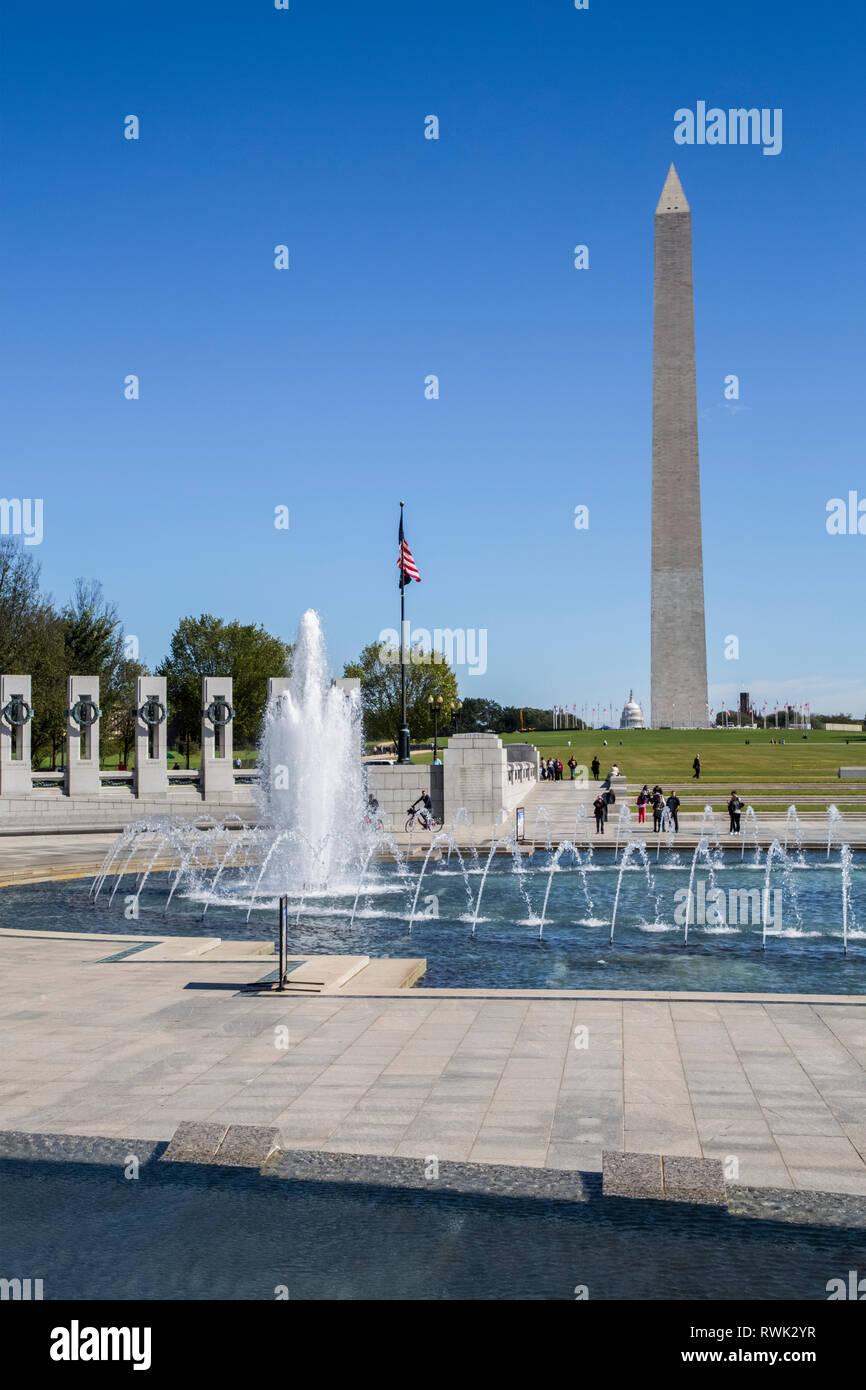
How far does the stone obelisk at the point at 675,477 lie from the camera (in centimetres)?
7312

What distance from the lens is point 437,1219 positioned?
6.26 meters

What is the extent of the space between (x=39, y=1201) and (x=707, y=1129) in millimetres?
3959

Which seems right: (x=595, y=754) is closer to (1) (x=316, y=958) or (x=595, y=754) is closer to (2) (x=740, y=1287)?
(1) (x=316, y=958)

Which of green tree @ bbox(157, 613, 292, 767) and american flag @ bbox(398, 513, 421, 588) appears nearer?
american flag @ bbox(398, 513, 421, 588)

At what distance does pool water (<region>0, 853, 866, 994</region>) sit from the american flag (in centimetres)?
1274

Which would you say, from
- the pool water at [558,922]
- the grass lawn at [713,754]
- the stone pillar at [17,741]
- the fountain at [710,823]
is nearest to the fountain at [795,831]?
the fountain at [710,823]

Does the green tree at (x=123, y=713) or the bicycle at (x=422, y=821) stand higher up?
the green tree at (x=123, y=713)

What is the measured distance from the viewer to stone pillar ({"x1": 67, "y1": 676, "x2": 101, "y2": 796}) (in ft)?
113

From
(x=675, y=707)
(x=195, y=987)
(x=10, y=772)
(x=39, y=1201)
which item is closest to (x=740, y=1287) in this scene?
(x=39, y=1201)

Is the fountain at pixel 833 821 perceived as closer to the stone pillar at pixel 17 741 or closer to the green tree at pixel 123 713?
the stone pillar at pixel 17 741

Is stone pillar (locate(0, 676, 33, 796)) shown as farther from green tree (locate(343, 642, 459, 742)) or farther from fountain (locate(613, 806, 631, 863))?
green tree (locate(343, 642, 459, 742))

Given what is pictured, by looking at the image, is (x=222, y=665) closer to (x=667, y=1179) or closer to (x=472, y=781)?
(x=472, y=781)

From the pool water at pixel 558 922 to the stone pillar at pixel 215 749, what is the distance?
13803 mm

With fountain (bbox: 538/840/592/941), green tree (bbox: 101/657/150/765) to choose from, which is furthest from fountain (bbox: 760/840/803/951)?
Answer: green tree (bbox: 101/657/150/765)
